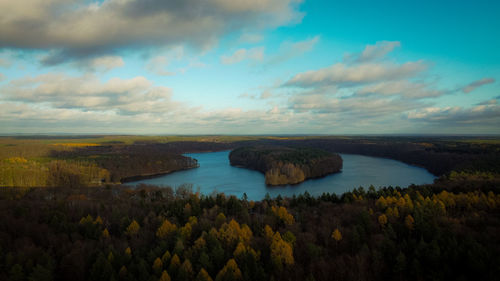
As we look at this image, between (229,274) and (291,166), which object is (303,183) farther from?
(229,274)

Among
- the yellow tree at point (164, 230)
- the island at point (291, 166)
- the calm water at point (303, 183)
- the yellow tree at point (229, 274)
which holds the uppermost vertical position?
the yellow tree at point (229, 274)

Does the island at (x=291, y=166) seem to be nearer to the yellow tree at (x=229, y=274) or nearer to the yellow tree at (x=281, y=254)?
the yellow tree at (x=281, y=254)

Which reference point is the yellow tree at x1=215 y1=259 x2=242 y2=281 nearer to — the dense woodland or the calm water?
the dense woodland

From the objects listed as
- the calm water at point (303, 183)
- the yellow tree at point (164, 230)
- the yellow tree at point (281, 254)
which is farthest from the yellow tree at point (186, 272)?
the calm water at point (303, 183)

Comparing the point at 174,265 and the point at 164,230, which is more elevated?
the point at 174,265

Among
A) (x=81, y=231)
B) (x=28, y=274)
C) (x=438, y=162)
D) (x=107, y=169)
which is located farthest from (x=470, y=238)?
(x=107, y=169)

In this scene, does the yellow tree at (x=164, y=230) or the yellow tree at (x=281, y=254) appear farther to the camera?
the yellow tree at (x=164, y=230)

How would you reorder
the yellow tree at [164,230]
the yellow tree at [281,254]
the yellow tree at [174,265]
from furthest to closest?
the yellow tree at [164,230] → the yellow tree at [281,254] → the yellow tree at [174,265]

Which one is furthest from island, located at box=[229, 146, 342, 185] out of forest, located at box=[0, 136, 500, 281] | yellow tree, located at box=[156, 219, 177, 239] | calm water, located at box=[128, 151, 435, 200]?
yellow tree, located at box=[156, 219, 177, 239]

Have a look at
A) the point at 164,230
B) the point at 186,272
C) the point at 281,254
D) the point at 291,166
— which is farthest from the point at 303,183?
the point at 186,272

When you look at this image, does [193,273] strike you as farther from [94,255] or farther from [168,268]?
[94,255]

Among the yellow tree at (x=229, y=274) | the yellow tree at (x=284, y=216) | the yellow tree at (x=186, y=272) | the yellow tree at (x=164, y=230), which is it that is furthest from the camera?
the yellow tree at (x=284, y=216)
